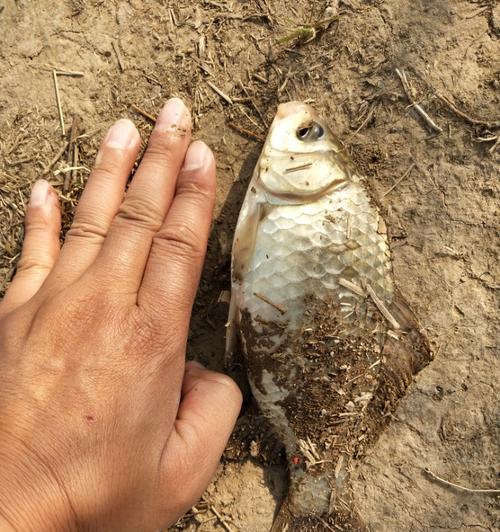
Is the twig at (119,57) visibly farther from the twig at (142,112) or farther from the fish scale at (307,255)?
the fish scale at (307,255)

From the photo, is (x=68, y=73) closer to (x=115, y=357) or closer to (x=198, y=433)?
(x=115, y=357)

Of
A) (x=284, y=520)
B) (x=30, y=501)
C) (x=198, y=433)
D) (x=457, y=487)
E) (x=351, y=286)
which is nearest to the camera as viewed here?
(x=30, y=501)

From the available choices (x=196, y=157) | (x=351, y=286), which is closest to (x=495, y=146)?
(x=351, y=286)

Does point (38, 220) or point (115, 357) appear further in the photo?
point (38, 220)

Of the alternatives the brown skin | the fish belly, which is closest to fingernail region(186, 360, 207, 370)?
the brown skin

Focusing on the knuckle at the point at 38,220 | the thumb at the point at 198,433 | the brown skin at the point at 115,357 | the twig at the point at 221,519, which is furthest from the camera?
the twig at the point at 221,519

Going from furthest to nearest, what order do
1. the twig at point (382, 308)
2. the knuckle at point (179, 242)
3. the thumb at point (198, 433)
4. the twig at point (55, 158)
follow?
the twig at point (55, 158)
the twig at point (382, 308)
the knuckle at point (179, 242)
the thumb at point (198, 433)

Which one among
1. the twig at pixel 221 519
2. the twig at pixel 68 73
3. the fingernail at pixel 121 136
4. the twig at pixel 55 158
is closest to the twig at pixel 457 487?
the twig at pixel 221 519

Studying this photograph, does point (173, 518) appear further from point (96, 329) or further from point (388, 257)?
point (388, 257)
